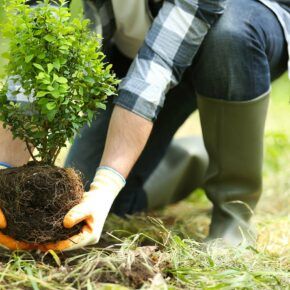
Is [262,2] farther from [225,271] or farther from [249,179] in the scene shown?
[225,271]

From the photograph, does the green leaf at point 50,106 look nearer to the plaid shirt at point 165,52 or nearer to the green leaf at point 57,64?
the green leaf at point 57,64

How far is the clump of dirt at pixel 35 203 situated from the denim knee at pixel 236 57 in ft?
2.27

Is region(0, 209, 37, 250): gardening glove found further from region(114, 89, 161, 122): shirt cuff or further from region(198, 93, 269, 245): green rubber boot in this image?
region(198, 93, 269, 245): green rubber boot

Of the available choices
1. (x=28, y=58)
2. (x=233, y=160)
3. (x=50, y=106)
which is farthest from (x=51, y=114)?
(x=233, y=160)

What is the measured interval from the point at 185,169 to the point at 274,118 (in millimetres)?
1754

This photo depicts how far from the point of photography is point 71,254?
5.99ft

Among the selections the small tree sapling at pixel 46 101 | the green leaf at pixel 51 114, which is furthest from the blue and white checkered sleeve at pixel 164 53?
the green leaf at pixel 51 114

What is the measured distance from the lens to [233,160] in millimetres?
2332

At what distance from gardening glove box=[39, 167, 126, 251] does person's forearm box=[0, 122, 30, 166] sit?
11.0 inches

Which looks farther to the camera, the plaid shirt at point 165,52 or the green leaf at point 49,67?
the plaid shirt at point 165,52

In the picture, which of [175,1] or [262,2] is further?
[262,2]

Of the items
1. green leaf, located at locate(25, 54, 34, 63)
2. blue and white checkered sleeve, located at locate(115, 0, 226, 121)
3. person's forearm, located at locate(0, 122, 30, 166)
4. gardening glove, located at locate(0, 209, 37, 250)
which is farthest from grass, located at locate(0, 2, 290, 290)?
green leaf, located at locate(25, 54, 34, 63)

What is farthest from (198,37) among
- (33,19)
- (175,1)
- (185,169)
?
(185,169)

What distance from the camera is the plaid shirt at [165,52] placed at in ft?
6.40
